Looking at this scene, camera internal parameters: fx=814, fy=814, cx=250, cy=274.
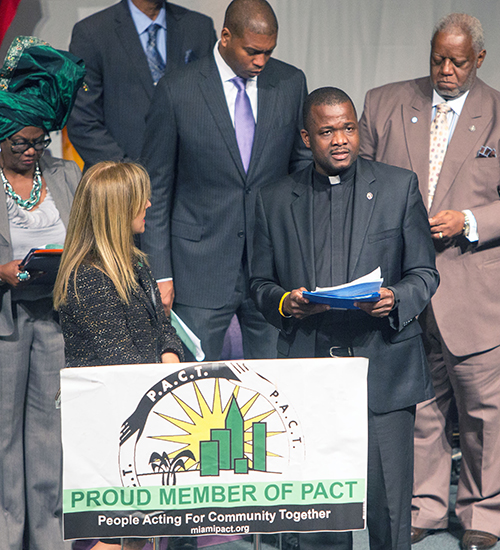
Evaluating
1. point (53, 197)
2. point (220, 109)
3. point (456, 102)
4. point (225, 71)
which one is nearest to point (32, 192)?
point (53, 197)

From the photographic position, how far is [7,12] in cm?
402

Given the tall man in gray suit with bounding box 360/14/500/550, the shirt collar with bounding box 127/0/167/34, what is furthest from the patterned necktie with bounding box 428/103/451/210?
the shirt collar with bounding box 127/0/167/34

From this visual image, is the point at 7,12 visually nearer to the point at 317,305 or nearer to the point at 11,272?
the point at 11,272

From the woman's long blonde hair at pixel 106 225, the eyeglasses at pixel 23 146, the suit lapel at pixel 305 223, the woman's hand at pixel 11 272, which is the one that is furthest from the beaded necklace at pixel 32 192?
the suit lapel at pixel 305 223

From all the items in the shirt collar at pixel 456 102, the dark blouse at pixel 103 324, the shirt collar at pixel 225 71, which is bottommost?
the dark blouse at pixel 103 324

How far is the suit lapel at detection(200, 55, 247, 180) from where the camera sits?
3.45 meters

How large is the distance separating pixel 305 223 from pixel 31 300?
1.22 m

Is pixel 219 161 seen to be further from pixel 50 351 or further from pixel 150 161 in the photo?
pixel 50 351

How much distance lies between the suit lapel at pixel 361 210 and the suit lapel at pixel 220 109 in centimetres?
76

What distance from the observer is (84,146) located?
12.3 feet

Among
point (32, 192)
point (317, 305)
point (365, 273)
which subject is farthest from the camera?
point (32, 192)

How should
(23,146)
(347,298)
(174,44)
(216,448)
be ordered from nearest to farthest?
Result: (216,448), (347,298), (23,146), (174,44)

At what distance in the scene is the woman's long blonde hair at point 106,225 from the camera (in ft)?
8.82

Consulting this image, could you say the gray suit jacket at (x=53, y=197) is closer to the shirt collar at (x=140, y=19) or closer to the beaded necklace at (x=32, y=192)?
the beaded necklace at (x=32, y=192)
